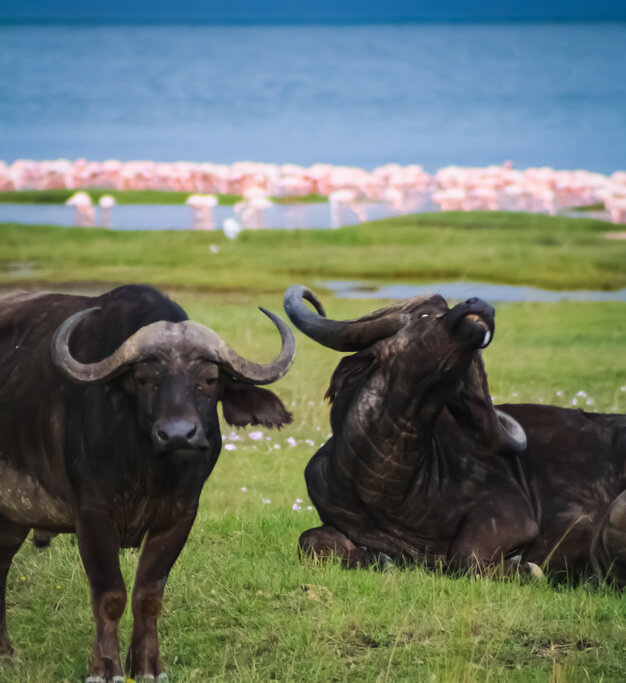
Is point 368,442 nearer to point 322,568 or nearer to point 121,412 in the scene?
point 322,568

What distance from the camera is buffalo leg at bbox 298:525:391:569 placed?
6098 millimetres

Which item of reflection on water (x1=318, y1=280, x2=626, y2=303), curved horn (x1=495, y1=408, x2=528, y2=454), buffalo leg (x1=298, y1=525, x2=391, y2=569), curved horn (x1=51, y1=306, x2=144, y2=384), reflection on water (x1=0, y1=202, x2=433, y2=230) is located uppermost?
reflection on water (x1=0, y1=202, x2=433, y2=230)

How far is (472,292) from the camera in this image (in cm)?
1473

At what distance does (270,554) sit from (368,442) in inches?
35.3

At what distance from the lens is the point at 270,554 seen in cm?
638

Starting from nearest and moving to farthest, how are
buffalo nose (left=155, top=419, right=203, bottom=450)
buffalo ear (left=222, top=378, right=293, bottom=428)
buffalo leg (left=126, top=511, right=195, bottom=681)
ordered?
buffalo nose (left=155, top=419, right=203, bottom=450) → buffalo leg (left=126, top=511, right=195, bottom=681) → buffalo ear (left=222, top=378, right=293, bottom=428)

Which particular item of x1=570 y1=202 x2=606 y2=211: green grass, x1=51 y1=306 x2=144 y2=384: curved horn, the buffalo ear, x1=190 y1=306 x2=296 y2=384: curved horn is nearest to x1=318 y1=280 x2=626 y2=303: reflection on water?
x1=570 y1=202 x2=606 y2=211: green grass

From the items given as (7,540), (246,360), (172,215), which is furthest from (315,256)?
(246,360)

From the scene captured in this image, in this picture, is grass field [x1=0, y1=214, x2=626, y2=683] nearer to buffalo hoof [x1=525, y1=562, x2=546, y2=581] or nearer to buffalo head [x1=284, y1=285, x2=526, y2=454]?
buffalo hoof [x1=525, y1=562, x2=546, y2=581]

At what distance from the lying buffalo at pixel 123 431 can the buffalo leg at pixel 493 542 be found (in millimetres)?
1542

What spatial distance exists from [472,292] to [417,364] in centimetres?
913

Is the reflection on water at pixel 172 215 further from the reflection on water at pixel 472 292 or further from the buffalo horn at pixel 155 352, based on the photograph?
the buffalo horn at pixel 155 352

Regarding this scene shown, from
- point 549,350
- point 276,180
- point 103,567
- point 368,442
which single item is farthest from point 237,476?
point 276,180

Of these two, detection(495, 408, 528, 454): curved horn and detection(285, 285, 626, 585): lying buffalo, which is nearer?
detection(285, 285, 626, 585): lying buffalo
